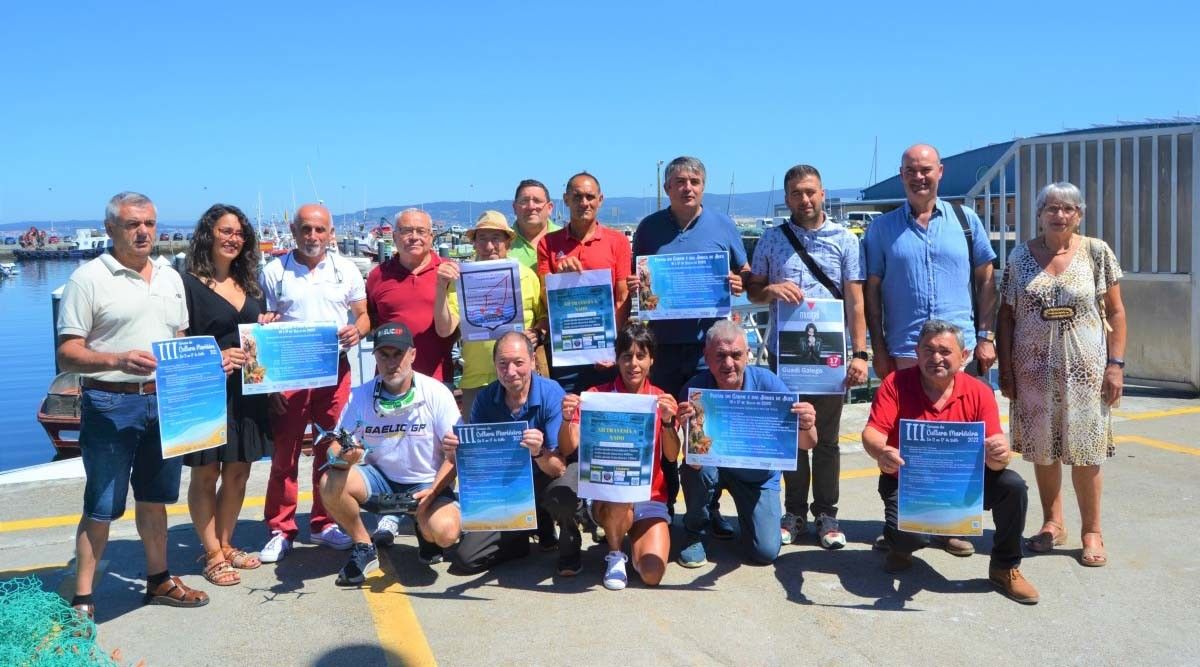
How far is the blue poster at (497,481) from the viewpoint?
15.2 ft

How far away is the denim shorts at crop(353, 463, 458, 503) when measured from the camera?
497 centimetres

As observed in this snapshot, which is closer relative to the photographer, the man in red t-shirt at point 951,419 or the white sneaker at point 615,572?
the man in red t-shirt at point 951,419

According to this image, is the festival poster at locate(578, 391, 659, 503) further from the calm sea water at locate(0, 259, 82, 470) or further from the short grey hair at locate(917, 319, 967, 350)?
the calm sea water at locate(0, 259, 82, 470)

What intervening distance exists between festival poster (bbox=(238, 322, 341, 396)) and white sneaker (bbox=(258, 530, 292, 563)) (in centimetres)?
92

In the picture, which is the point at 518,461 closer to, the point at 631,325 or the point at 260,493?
the point at 631,325

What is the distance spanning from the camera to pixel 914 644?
398 cm

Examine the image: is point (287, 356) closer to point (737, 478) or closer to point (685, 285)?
point (685, 285)

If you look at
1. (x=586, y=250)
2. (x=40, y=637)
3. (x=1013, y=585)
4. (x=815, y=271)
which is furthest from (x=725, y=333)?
(x=40, y=637)

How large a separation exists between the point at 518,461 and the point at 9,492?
4.56m

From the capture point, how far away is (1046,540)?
507 centimetres

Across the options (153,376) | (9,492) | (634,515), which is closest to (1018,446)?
(634,515)

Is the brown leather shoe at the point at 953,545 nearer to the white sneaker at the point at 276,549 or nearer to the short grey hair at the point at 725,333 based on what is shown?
the short grey hair at the point at 725,333

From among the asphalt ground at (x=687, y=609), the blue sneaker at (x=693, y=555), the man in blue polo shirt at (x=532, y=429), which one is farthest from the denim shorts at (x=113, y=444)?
the blue sneaker at (x=693, y=555)

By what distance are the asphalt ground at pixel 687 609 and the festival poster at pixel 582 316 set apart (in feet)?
3.81
